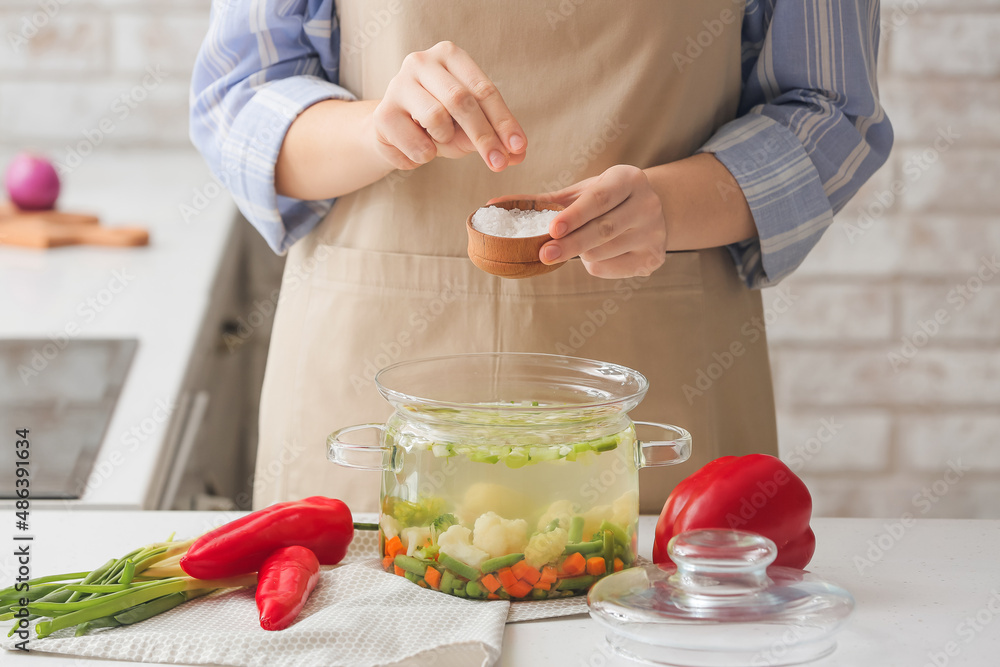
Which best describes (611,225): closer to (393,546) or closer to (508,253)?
(508,253)

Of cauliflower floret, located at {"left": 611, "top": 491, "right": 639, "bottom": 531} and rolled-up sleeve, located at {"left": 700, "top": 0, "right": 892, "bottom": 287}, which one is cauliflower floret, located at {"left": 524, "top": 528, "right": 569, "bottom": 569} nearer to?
cauliflower floret, located at {"left": 611, "top": 491, "right": 639, "bottom": 531}

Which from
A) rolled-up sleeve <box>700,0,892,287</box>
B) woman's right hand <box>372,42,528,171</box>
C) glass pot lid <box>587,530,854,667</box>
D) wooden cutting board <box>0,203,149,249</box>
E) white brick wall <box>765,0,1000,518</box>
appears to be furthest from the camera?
white brick wall <box>765,0,1000,518</box>

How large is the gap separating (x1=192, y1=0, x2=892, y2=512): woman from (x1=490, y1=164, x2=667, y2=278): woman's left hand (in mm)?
55

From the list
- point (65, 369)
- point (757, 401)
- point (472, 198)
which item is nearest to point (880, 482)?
point (757, 401)

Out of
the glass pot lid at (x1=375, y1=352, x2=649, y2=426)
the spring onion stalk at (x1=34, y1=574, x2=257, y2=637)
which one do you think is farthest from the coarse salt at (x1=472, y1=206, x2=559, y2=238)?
the spring onion stalk at (x1=34, y1=574, x2=257, y2=637)

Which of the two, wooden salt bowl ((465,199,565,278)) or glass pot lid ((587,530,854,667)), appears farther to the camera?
wooden salt bowl ((465,199,565,278))

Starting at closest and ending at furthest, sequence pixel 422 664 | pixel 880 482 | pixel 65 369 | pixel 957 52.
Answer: pixel 422 664 → pixel 65 369 → pixel 957 52 → pixel 880 482

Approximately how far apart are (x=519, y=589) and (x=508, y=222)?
0.33 metres

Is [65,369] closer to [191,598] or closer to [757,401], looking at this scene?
[191,598]

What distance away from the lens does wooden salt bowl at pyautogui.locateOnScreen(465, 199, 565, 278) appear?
0.80 meters

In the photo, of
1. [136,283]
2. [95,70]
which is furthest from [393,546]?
[95,70]

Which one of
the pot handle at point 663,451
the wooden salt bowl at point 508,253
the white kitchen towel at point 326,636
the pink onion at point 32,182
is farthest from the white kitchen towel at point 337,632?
the pink onion at point 32,182

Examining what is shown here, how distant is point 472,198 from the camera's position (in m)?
1.01

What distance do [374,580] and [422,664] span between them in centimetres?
12
